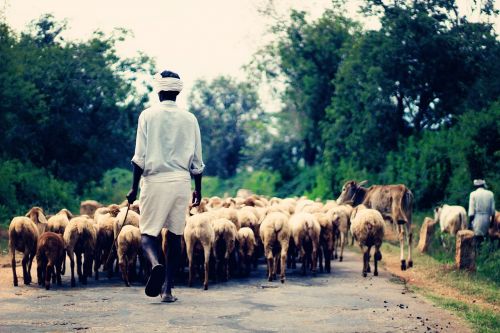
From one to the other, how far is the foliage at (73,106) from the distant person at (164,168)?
2197 cm

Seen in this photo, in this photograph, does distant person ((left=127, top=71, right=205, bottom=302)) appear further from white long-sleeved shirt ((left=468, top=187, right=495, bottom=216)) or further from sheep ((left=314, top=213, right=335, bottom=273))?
white long-sleeved shirt ((left=468, top=187, right=495, bottom=216))

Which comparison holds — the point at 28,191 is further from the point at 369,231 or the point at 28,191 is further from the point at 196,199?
the point at 196,199

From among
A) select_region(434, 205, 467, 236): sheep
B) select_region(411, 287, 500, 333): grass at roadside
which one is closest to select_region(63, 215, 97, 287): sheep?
select_region(411, 287, 500, 333): grass at roadside

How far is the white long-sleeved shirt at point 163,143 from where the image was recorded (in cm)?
945

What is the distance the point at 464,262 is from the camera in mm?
15086

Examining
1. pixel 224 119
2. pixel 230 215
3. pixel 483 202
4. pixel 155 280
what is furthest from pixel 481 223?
pixel 224 119

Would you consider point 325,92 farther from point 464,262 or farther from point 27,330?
point 27,330

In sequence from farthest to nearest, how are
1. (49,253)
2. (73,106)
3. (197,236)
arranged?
(73,106), (197,236), (49,253)

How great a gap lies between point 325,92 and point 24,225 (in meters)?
32.9

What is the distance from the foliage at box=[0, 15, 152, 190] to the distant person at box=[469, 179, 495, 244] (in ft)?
62.7

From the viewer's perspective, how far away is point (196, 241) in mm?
13078

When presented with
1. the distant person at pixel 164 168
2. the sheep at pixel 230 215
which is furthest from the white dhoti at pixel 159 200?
the sheep at pixel 230 215

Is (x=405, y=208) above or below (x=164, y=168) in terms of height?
below

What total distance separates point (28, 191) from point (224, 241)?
16.7m
